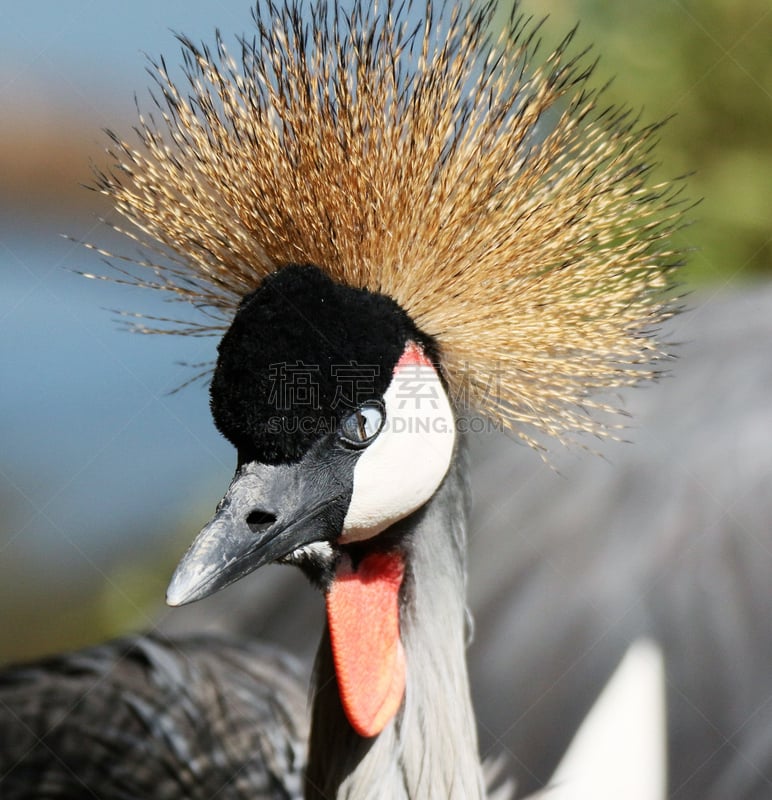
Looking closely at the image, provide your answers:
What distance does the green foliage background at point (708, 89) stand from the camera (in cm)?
280

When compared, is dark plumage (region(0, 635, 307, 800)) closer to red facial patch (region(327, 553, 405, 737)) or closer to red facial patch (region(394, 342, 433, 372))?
red facial patch (region(327, 553, 405, 737))

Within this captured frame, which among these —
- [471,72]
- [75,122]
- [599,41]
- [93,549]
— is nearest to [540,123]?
[471,72]

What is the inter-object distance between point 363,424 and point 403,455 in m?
0.06

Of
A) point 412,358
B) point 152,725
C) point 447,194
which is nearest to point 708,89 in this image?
point 447,194

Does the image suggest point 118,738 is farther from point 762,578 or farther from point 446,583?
point 762,578

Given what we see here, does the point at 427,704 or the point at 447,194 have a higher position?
the point at 447,194

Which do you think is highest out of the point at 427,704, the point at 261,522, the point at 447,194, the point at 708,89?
the point at 708,89

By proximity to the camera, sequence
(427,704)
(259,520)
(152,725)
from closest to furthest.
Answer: (259,520)
(427,704)
(152,725)

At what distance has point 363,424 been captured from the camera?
94 centimetres

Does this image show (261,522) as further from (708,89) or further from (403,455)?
(708,89)

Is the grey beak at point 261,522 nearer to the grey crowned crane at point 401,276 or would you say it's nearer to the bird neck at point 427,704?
the grey crowned crane at point 401,276

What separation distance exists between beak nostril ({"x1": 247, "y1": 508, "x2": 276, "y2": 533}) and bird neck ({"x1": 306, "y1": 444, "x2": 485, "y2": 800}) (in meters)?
0.16

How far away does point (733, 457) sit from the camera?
5.75 ft

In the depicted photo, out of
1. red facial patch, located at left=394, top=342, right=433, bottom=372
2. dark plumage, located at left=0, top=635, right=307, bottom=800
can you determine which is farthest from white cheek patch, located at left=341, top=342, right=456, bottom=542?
dark plumage, located at left=0, top=635, right=307, bottom=800
